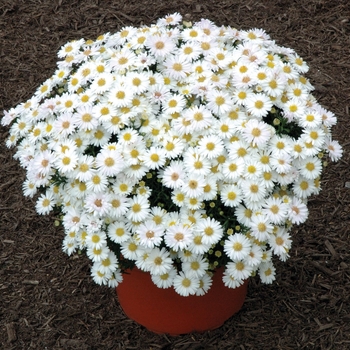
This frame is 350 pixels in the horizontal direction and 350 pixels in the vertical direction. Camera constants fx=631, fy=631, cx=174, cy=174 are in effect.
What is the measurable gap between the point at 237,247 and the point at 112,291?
1.26 meters

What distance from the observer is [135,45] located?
2615 mm

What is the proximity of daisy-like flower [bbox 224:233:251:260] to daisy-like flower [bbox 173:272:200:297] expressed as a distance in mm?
188

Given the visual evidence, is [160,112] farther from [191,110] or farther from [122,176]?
[122,176]

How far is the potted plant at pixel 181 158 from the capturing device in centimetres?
229

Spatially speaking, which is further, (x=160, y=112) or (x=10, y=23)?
(x=10, y=23)

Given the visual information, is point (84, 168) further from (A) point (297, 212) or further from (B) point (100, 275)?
(A) point (297, 212)

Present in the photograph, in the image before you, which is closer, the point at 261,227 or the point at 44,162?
the point at 261,227

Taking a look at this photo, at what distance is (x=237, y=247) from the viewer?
2283mm

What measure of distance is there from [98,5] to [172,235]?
3.18m

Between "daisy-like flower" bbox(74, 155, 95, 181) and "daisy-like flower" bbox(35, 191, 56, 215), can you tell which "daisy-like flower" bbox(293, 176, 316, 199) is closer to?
"daisy-like flower" bbox(74, 155, 95, 181)

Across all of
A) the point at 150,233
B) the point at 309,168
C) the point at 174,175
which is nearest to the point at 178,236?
the point at 150,233

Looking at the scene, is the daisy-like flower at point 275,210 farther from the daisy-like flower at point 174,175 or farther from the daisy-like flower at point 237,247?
the daisy-like flower at point 174,175

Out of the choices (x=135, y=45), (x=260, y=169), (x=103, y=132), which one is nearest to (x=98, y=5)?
→ (x=135, y=45)

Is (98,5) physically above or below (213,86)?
below
